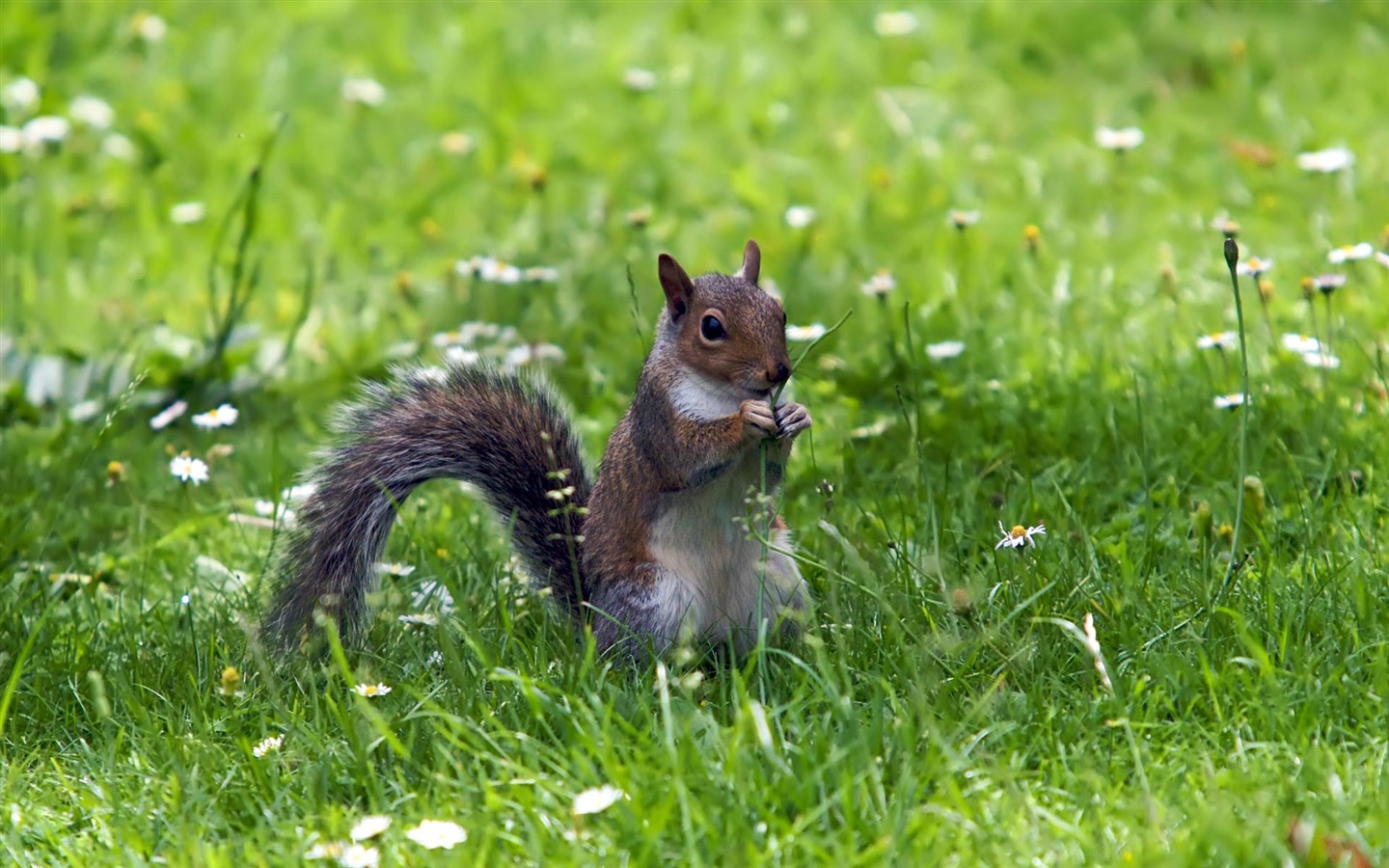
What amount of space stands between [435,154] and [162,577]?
8.45ft

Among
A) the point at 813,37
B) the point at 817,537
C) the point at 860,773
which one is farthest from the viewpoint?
the point at 813,37

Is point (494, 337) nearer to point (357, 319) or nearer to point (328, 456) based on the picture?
point (357, 319)

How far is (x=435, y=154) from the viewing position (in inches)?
223

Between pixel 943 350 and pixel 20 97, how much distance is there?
11.9ft

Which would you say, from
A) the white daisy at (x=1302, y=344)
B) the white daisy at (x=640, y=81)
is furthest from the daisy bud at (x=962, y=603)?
the white daisy at (x=640, y=81)

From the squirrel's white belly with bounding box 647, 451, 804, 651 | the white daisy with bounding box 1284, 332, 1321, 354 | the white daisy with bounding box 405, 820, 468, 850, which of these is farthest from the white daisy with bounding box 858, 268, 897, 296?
the white daisy with bounding box 405, 820, 468, 850

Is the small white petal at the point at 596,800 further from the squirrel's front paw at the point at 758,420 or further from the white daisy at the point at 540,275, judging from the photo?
the white daisy at the point at 540,275

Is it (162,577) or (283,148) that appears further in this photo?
(283,148)

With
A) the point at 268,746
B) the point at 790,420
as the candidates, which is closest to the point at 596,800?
the point at 268,746

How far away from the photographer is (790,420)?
2586 millimetres

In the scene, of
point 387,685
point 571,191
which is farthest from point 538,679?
point 571,191

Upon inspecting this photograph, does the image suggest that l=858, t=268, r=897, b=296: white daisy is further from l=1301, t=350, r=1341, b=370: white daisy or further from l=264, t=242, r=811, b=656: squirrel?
l=264, t=242, r=811, b=656: squirrel

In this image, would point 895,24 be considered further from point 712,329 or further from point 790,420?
point 790,420

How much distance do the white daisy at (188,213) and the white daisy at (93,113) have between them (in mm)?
685
